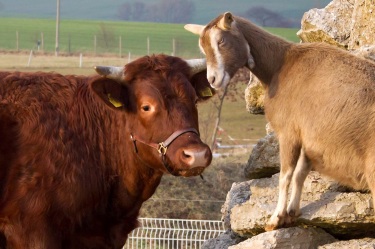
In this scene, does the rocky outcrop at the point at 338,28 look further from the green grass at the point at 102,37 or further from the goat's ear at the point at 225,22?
the green grass at the point at 102,37

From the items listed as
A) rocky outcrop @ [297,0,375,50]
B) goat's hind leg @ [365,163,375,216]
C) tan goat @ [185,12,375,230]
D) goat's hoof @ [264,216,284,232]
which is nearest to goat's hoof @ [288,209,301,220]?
tan goat @ [185,12,375,230]

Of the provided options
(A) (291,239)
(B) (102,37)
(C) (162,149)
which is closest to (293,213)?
(A) (291,239)

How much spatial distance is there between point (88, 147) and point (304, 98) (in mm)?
2352

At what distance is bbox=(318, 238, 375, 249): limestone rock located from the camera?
10.1m

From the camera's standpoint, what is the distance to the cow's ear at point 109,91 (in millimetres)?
9461

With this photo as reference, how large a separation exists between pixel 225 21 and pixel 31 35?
10331 cm

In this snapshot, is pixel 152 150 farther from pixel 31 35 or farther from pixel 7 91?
pixel 31 35

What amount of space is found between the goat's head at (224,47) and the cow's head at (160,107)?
0.70 ft

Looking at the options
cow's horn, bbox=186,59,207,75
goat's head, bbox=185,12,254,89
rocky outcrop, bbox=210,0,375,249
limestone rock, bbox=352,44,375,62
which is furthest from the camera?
limestone rock, bbox=352,44,375,62

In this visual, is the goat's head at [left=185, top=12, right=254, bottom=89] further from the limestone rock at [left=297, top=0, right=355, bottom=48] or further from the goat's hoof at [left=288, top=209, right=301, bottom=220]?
the limestone rock at [left=297, top=0, right=355, bottom=48]

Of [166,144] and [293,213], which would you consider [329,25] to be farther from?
[166,144]

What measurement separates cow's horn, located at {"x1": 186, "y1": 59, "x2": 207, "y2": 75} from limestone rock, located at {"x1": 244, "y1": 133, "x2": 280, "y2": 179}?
6.02 ft

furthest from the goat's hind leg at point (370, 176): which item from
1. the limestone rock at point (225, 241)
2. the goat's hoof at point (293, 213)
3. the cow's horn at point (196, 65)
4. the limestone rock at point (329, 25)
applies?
the limestone rock at point (329, 25)

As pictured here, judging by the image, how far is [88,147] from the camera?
9742 millimetres
